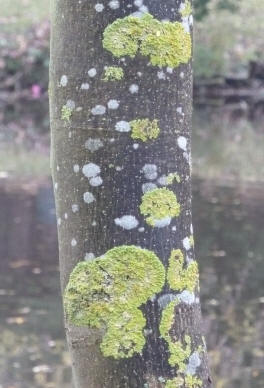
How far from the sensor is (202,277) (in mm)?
8836

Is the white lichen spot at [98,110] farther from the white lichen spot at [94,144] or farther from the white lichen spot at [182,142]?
the white lichen spot at [182,142]

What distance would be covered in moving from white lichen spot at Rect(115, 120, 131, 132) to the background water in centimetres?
439

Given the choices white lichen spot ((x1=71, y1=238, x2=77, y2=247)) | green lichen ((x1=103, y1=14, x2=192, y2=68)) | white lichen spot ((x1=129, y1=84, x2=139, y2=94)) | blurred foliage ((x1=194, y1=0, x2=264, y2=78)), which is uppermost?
green lichen ((x1=103, y1=14, x2=192, y2=68))

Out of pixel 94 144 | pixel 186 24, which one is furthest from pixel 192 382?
pixel 186 24

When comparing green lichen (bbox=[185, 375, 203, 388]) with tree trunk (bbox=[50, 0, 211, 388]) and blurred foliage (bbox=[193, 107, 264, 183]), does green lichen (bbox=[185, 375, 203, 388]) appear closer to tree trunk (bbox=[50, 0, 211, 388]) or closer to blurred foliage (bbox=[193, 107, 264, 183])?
tree trunk (bbox=[50, 0, 211, 388])

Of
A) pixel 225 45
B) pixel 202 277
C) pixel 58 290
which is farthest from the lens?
pixel 225 45

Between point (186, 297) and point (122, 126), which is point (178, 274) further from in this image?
point (122, 126)

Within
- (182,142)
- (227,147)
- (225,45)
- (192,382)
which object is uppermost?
(182,142)

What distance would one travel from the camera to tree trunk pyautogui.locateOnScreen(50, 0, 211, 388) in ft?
6.27

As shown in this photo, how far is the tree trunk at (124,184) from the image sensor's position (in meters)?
1.91

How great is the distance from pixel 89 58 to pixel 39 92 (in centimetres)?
2242

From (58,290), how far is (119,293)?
21.1ft

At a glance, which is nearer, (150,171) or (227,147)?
(150,171)

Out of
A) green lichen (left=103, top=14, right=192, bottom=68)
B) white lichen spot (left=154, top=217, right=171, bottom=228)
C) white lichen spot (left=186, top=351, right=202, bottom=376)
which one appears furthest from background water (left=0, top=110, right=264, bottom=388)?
green lichen (left=103, top=14, right=192, bottom=68)
